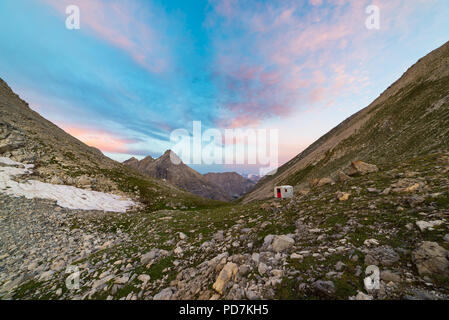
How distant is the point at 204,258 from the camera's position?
24.1ft

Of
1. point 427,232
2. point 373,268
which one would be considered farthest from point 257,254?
point 427,232

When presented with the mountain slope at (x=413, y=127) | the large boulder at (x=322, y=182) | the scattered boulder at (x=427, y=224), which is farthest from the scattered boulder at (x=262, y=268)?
the mountain slope at (x=413, y=127)

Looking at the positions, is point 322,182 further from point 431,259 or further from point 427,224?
point 431,259

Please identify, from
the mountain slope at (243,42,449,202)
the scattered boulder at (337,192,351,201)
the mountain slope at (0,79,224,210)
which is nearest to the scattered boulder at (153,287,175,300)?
the scattered boulder at (337,192,351,201)

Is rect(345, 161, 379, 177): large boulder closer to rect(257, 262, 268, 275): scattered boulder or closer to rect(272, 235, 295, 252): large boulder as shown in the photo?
rect(272, 235, 295, 252): large boulder

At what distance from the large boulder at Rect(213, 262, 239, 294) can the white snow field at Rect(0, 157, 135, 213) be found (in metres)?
26.6

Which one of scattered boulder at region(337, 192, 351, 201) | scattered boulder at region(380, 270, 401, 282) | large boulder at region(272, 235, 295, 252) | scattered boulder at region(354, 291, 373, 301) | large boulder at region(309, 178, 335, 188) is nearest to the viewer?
scattered boulder at region(354, 291, 373, 301)

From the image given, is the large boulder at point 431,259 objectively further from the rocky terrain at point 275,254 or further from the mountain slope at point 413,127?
the mountain slope at point 413,127

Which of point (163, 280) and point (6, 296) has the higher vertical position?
point (163, 280)

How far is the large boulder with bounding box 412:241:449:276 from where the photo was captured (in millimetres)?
3725

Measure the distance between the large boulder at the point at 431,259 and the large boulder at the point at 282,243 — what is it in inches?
131

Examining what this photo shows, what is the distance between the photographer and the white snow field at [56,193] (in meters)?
22.0
